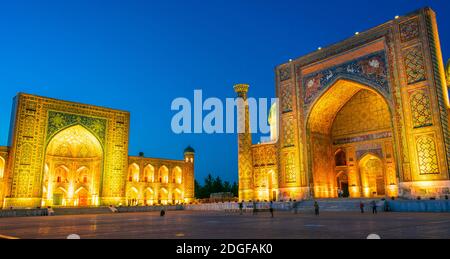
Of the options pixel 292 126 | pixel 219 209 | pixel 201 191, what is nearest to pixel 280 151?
pixel 292 126

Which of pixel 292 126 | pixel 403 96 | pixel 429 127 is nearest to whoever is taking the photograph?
pixel 429 127

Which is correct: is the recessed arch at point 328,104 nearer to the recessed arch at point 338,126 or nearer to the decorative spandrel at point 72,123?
the recessed arch at point 338,126

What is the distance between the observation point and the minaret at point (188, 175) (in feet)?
114

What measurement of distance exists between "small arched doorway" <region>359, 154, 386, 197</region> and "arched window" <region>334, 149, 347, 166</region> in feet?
3.54

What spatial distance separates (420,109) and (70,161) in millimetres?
23983

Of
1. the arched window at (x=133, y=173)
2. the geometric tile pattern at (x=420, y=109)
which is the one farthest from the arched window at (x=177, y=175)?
the geometric tile pattern at (x=420, y=109)

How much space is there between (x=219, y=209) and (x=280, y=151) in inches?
211

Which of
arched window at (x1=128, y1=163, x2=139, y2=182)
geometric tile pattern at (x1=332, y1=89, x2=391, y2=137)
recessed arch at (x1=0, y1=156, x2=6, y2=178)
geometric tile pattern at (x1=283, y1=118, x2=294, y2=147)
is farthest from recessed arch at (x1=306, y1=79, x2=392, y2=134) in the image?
recessed arch at (x1=0, y1=156, x2=6, y2=178)

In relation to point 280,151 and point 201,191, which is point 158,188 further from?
point 201,191

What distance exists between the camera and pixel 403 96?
58.2ft

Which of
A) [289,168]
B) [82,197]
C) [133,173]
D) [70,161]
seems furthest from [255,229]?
[133,173]

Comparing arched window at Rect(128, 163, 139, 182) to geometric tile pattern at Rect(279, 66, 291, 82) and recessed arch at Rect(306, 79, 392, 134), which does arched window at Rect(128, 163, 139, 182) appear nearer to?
geometric tile pattern at Rect(279, 66, 291, 82)

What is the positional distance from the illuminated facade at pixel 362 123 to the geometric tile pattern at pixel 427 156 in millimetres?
42
